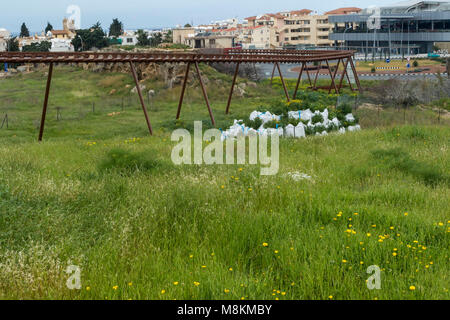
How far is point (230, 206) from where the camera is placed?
7.64 meters

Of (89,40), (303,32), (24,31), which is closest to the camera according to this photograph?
(89,40)

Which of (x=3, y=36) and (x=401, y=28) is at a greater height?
(x=3, y=36)

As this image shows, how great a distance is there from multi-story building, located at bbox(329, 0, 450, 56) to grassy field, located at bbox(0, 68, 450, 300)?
67539 millimetres

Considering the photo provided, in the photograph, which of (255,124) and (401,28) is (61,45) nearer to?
(401,28)

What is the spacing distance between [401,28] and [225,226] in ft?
265

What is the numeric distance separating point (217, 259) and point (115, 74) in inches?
1393

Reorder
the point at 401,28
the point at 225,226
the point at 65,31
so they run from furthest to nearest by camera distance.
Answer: the point at 65,31 → the point at 401,28 → the point at 225,226

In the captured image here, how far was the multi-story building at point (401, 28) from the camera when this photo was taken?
7375cm

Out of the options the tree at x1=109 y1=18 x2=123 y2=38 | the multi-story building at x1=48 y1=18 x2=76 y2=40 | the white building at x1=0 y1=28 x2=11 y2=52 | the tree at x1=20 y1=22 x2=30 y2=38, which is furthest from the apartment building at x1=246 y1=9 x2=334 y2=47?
the tree at x1=20 y1=22 x2=30 y2=38

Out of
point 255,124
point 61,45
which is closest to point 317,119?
point 255,124

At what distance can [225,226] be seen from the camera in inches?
274

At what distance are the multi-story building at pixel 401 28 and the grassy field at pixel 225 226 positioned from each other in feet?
222

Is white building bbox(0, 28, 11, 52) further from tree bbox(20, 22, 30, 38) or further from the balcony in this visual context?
the balcony
